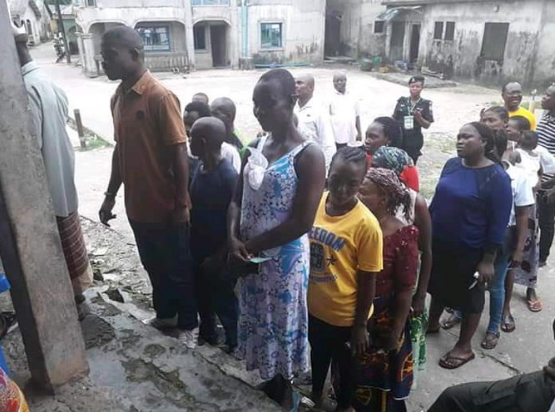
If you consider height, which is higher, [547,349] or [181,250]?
[181,250]

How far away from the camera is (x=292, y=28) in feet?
86.9

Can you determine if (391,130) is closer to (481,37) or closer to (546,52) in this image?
(546,52)

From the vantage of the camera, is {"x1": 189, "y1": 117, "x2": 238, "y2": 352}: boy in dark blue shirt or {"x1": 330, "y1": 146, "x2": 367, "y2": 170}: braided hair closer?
{"x1": 330, "y1": 146, "x2": 367, "y2": 170}: braided hair

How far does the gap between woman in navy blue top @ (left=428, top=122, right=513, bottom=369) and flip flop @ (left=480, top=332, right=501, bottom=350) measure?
344mm

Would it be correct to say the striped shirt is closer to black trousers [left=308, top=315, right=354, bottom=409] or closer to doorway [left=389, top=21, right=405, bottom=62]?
black trousers [left=308, top=315, right=354, bottom=409]

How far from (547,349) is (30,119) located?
3.60 metres

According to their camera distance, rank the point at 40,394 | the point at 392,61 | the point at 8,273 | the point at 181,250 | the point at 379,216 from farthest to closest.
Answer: the point at 392,61 < the point at 181,250 < the point at 379,216 < the point at 40,394 < the point at 8,273

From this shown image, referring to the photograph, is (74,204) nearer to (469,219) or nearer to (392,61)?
(469,219)

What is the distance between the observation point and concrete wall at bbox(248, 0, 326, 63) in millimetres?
25484

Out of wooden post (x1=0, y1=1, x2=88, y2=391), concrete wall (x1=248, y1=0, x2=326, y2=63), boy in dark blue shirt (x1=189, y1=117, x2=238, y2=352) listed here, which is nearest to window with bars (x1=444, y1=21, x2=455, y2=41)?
concrete wall (x1=248, y1=0, x2=326, y2=63)

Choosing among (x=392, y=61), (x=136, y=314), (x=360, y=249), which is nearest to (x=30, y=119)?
(x=360, y=249)

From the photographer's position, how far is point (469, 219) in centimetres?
281

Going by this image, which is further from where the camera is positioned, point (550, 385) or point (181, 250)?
point (181, 250)

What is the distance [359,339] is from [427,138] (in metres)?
9.14
